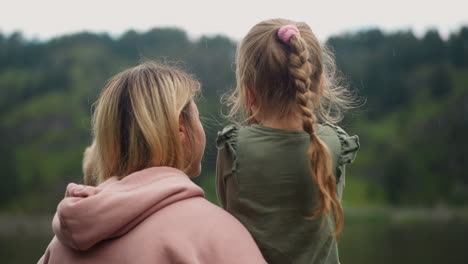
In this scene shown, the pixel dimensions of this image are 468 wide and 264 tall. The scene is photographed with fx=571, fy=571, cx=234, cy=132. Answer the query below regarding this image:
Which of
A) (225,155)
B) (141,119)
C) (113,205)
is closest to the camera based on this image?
(113,205)

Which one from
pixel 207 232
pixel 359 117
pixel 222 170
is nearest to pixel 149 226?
pixel 207 232

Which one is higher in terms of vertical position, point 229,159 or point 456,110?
point 229,159

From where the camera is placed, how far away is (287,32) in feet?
7.98

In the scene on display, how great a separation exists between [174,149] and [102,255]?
475 millimetres

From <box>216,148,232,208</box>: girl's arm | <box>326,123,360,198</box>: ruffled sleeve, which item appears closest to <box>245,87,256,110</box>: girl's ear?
<box>216,148,232,208</box>: girl's arm

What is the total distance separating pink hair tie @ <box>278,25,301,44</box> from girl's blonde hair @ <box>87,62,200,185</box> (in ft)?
1.41

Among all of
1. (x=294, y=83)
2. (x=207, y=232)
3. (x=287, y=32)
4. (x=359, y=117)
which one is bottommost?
(x=359, y=117)

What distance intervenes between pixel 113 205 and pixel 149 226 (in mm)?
154

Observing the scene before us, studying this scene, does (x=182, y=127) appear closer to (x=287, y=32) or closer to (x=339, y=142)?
(x=287, y=32)

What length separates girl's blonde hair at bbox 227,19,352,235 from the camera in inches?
89.3

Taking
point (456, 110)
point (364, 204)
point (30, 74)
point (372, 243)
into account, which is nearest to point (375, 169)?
point (364, 204)

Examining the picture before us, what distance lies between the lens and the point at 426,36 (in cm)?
11881

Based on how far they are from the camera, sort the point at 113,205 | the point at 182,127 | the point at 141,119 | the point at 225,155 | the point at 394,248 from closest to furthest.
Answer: the point at 113,205
the point at 141,119
the point at 182,127
the point at 225,155
the point at 394,248

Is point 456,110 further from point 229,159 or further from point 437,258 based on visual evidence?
point 229,159
